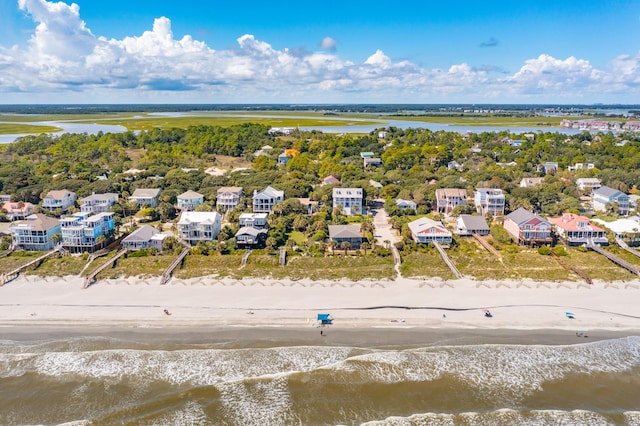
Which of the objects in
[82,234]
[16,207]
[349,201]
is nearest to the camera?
[82,234]

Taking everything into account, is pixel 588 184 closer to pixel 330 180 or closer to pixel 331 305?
pixel 330 180

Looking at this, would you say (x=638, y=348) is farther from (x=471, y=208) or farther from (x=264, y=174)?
(x=264, y=174)

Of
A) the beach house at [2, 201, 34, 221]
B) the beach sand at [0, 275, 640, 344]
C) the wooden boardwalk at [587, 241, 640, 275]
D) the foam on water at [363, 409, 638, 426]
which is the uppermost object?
the beach house at [2, 201, 34, 221]

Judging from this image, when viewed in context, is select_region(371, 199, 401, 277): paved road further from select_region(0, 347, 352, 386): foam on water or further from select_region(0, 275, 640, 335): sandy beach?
select_region(0, 347, 352, 386): foam on water

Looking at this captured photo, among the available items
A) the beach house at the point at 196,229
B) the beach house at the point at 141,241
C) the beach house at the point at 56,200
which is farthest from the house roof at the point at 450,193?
the beach house at the point at 56,200

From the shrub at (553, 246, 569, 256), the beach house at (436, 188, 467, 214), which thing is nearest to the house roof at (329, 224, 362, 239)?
the beach house at (436, 188, 467, 214)

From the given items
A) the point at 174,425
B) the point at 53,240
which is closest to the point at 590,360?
the point at 174,425

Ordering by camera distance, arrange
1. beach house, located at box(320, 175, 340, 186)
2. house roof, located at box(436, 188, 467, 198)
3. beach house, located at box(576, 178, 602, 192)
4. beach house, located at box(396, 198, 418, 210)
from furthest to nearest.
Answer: beach house, located at box(320, 175, 340, 186) → beach house, located at box(576, 178, 602, 192) → beach house, located at box(396, 198, 418, 210) → house roof, located at box(436, 188, 467, 198)

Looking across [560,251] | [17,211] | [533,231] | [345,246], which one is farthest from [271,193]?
[560,251]
